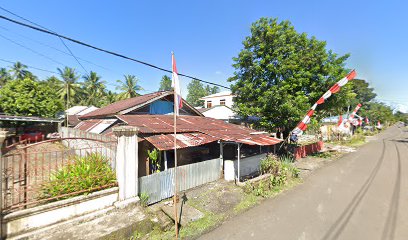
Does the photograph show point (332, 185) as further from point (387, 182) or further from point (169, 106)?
point (169, 106)

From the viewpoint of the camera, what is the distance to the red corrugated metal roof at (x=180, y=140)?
7.85 m

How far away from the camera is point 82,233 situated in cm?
475

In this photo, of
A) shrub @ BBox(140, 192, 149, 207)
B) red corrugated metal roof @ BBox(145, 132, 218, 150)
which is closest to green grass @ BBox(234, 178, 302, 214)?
red corrugated metal roof @ BBox(145, 132, 218, 150)

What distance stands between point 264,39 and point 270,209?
12.4 m

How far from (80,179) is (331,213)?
8.33 m

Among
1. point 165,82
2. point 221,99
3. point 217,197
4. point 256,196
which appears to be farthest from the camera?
point 165,82

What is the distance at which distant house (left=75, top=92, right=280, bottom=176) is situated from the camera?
8.73 metres

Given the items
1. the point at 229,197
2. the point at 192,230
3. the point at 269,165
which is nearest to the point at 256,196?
the point at 229,197

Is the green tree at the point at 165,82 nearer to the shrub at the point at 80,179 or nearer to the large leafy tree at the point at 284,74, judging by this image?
the large leafy tree at the point at 284,74

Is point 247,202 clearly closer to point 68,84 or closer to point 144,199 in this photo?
point 144,199

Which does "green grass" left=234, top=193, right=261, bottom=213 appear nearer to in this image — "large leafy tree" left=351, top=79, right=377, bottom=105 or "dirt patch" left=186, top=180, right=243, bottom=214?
"dirt patch" left=186, top=180, right=243, bottom=214

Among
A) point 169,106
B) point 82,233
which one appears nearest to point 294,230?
point 82,233

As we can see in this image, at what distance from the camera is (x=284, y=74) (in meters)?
13.6

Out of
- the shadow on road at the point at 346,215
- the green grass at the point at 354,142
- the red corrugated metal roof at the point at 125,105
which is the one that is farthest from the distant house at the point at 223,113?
the green grass at the point at 354,142
